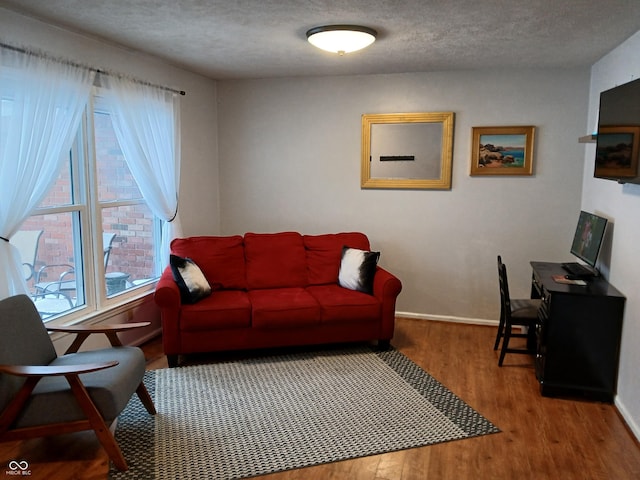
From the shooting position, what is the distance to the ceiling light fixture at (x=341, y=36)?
305cm

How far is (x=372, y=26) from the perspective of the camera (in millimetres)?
3062

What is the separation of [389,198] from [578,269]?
1836mm

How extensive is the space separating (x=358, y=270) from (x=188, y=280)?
1.43m

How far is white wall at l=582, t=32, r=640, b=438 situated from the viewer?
291 cm

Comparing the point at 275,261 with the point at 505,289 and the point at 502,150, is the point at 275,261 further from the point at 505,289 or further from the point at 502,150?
the point at 502,150

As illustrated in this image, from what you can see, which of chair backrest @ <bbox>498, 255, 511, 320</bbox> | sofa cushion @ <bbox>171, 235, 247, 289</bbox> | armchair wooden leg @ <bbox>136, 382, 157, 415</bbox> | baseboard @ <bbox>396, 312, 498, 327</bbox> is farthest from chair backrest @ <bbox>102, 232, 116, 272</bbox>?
chair backrest @ <bbox>498, 255, 511, 320</bbox>

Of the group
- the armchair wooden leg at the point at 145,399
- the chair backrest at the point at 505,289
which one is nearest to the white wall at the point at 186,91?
the armchair wooden leg at the point at 145,399

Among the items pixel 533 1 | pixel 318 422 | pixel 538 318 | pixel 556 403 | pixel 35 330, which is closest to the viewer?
pixel 533 1

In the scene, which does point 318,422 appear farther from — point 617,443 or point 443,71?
point 443,71

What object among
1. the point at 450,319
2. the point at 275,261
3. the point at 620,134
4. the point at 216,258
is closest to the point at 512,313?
the point at 450,319

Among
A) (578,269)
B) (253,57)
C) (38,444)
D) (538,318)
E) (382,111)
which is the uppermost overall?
(253,57)

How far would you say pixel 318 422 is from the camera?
290cm

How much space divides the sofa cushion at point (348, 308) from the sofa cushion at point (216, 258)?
0.76 m

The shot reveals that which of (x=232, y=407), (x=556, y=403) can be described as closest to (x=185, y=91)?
(x=232, y=407)
